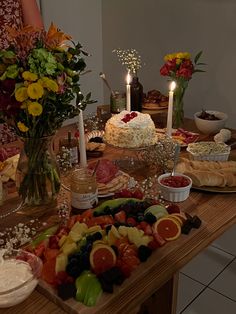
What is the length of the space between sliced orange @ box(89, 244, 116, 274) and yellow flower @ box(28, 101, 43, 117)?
364mm

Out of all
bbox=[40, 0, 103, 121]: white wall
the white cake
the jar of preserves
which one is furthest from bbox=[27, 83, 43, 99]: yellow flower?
bbox=[40, 0, 103, 121]: white wall

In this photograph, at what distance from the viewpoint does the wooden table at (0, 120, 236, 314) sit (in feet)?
2.85

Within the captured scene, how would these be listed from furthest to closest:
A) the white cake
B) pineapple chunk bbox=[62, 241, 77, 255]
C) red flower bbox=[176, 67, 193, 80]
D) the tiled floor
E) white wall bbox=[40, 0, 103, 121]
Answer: white wall bbox=[40, 0, 103, 121] → the tiled floor → red flower bbox=[176, 67, 193, 80] → the white cake → pineapple chunk bbox=[62, 241, 77, 255]

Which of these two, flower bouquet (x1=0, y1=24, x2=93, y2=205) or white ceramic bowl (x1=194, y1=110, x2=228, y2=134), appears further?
white ceramic bowl (x1=194, y1=110, x2=228, y2=134)

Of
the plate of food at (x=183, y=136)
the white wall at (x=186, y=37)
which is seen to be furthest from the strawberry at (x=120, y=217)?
the white wall at (x=186, y=37)

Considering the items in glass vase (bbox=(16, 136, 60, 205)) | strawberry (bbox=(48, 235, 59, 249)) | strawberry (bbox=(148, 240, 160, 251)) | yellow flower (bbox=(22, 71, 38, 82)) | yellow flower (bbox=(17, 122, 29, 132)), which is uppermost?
yellow flower (bbox=(22, 71, 38, 82))

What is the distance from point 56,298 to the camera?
87cm

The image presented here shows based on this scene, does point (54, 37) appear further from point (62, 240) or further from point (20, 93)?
point (62, 240)

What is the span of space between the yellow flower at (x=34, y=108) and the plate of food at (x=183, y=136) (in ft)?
2.60

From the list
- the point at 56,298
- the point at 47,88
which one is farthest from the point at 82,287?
the point at 47,88

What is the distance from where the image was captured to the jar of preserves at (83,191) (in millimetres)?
1191

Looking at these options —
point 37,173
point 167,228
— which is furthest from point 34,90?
point 167,228

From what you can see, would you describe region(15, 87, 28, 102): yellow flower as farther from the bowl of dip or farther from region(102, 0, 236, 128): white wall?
region(102, 0, 236, 128): white wall

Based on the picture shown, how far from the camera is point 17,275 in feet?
2.91
